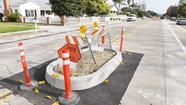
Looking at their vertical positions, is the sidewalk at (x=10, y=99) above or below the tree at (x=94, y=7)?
below

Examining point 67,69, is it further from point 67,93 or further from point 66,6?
point 66,6

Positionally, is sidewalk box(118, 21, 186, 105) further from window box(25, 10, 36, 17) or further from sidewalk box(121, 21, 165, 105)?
window box(25, 10, 36, 17)

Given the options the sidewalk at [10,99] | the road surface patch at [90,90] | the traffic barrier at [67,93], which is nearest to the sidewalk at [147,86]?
the road surface patch at [90,90]

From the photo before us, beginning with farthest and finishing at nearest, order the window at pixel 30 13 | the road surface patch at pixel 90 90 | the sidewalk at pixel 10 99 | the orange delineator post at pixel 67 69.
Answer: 1. the window at pixel 30 13
2. the road surface patch at pixel 90 90
3. the sidewalk at pixel 10 99
4. the orange delineator post at pixel 67 69

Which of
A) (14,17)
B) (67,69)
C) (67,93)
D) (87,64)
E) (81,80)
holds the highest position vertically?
(14,17)

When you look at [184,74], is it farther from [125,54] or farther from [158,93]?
[125,54]

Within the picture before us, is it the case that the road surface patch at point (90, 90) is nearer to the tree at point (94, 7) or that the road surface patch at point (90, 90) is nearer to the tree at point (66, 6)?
the tree at point (66, 6)

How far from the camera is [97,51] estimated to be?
7.29 metres

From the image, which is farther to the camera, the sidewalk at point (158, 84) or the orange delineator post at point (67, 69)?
the sidewalk at point (158, 84)

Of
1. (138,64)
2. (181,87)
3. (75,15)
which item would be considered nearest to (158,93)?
(181,87)

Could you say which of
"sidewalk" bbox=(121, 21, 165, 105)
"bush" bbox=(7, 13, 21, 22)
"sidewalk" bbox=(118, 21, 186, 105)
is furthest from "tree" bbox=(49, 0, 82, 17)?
"sidewalk" bbox=(121, 21, 165, 105)

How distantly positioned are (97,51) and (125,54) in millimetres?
1710

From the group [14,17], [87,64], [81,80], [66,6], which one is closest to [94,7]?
[66,6]

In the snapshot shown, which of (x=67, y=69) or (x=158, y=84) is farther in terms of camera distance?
(x=158, y=84)
